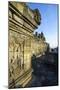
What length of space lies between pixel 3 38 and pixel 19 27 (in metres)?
0.22

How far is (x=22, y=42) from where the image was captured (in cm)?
262

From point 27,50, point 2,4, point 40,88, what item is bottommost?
point 40,88

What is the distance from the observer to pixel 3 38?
2.58 m

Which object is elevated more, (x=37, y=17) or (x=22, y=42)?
(x=37, y=17)

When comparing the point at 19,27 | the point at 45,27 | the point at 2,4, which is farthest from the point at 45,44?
the point at 2,4

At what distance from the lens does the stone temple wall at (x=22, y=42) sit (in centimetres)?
258

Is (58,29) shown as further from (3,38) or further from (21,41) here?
(3,38)

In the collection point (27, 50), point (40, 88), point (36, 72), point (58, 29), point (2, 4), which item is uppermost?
point (2, 4)

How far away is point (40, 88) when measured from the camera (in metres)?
2.68

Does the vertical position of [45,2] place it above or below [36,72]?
above

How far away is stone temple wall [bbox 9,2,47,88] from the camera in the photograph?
→ 2580 mm

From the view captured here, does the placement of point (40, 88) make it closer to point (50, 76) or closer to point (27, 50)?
point (50, 76)

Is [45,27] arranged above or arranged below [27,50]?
above

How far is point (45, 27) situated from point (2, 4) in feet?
1.86
